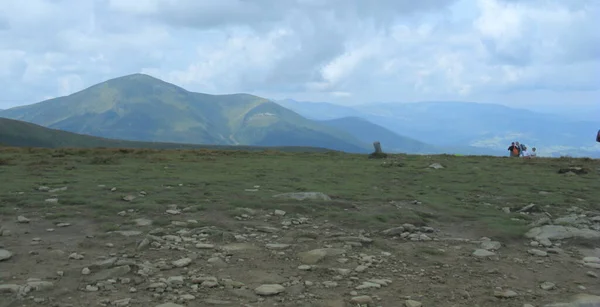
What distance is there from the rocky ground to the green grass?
2.77ft

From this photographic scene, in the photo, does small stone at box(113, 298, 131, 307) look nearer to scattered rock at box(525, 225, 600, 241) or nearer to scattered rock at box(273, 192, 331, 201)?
scattered rock at box(273, 192, 331, 201)

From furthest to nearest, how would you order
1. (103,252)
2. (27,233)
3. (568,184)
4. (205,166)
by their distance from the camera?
(205,166) < (568,184) < (27,233) < (103,252)

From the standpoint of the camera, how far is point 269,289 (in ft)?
25.3

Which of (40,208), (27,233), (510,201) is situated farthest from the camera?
(510,201)

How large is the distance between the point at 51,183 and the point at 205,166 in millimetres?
11270

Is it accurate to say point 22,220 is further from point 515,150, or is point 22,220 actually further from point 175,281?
point 515,150

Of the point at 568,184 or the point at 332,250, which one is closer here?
the point at 332,250

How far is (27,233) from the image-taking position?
1066 centimetres

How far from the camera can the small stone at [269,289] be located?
24.9ft

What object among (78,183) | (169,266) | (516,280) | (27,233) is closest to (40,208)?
(27,233)

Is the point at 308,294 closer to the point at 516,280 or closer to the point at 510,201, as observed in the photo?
the point at 516,280

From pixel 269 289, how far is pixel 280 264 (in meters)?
1.44

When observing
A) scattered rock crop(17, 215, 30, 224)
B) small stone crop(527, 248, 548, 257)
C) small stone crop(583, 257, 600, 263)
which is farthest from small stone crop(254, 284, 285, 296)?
scattered rock crop(17, 215, 30, 224)

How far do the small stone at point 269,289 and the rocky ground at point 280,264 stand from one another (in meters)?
0.02
